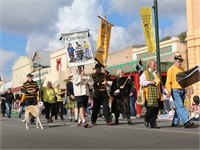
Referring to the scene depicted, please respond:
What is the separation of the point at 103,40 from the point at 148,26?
16.4 feet

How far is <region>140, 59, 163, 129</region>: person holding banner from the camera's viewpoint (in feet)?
30.8

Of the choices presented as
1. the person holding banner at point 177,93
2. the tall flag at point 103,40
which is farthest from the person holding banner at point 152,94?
the tall flag at point 103,40

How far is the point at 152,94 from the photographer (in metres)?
9.41

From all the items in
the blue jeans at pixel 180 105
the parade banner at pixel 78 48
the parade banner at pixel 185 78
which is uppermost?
the parade banner at pixel 78 48

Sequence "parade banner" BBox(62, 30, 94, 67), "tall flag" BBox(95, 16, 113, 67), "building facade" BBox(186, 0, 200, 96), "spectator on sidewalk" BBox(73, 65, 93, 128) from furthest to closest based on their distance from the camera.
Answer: "building facade" BBox(186, 0, 200, 96) < "parade banner" BBox(62, 30, 94, 67) < "tall flag" BBox(95, 16, 113, 67) < "spectator on sidewalk" BBox(73, 65, 93, 128)

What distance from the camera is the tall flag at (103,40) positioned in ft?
41.2

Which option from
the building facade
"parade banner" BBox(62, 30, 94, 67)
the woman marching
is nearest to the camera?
the woman marching

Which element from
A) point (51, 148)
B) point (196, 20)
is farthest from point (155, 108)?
point (196, 20)

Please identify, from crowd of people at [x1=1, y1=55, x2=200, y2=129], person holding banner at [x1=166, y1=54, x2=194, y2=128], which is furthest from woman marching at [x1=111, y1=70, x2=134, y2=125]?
person holding banner at [x1=166, y1=54, x2=194, y2=128]

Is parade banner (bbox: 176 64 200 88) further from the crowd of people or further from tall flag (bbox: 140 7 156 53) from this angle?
tall flag (bbox: 140 7 156 53)

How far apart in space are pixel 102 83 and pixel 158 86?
191cm

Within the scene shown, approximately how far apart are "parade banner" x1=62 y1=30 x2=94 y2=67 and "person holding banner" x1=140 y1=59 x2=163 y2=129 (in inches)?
175

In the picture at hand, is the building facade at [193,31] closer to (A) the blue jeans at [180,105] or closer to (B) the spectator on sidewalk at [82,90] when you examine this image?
(B) the spectator on sidewalk at [82,90]

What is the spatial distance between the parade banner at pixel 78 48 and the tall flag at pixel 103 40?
3.67 feet
